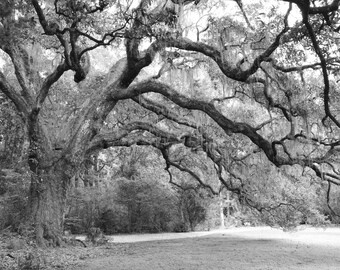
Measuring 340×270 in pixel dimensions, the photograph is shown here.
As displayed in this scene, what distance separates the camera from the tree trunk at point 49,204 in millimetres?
8070

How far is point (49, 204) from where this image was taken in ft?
27.6

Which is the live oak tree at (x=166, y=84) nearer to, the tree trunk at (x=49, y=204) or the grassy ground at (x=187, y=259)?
the tree trunk at (x=49, y=204)

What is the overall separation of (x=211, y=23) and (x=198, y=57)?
218 cm

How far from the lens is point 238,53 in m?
8.06

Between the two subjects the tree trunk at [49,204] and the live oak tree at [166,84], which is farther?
the tree trunk at [49,204]

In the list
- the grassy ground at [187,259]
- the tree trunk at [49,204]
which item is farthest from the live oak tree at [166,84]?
the grassy ground at [187,259]

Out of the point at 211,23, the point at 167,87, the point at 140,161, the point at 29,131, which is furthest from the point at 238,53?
the point at 140,161

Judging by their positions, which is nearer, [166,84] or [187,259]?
[187,259]

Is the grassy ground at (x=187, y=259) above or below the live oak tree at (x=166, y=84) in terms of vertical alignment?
below

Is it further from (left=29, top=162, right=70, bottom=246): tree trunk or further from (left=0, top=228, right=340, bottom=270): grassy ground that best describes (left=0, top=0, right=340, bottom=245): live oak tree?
(left=0, top=228, right=340, bottom=270): grassy ground

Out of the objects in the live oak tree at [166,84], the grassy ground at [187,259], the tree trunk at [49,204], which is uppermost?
the live oak tree at [166,84]

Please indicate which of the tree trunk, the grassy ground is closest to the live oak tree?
the tree trunk

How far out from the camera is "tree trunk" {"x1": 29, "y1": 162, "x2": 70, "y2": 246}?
318 inches

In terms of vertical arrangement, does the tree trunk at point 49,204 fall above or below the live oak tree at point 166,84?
below
